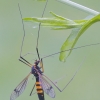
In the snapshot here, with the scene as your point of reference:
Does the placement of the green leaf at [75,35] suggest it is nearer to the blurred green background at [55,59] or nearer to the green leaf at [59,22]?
the green leaf at [59,22]

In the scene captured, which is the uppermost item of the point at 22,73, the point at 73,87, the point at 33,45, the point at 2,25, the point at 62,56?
the point at 2,25

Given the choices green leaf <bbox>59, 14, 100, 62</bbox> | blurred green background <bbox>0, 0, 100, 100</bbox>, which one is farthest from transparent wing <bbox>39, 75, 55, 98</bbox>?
blurred green background <bbox>0, 0, 100, 100</bbox>

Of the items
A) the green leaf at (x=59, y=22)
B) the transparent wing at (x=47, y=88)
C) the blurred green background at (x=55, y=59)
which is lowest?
the transparent wing at (x=47, y=88)

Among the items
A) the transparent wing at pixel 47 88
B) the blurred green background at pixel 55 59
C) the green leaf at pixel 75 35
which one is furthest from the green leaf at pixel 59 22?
the blurred green background at pixel 55 59

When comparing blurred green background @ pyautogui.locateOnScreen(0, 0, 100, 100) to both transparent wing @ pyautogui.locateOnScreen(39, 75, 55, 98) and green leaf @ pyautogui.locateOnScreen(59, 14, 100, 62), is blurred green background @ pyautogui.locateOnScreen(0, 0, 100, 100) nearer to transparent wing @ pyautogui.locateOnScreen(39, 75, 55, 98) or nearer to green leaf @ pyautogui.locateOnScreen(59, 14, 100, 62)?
transparent wing @ pyautogui.locateOnScreen(39, 75, 55, 98)

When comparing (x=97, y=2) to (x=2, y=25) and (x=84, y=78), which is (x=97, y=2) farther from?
(x=2, y=25)

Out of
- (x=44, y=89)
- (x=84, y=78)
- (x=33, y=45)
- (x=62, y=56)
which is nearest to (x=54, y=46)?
(x=33, y=45)

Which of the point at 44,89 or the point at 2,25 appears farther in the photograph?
the point at 2,25

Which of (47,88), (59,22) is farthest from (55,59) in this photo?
(59,22)
